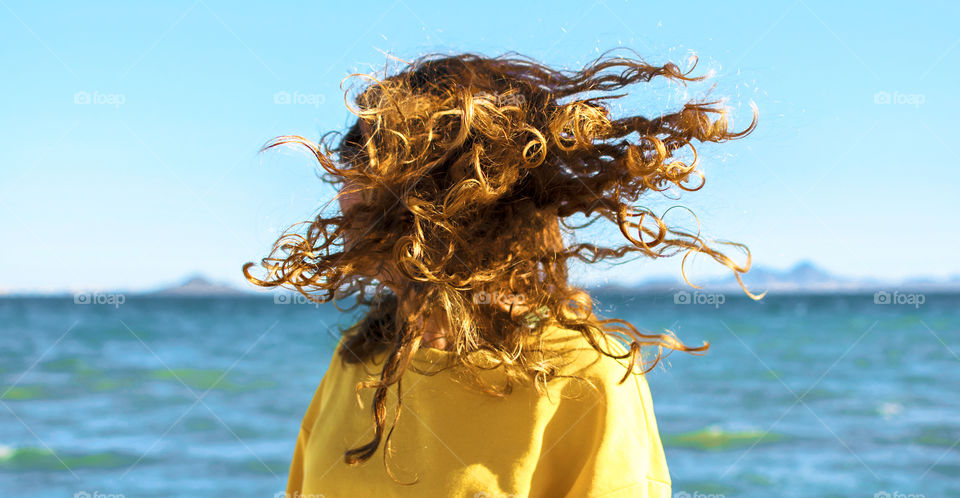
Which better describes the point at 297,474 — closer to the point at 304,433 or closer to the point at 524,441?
the point at 304,433

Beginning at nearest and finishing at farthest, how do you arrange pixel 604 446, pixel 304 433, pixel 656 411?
pixel 604 446
pixel 304 433
pixel 656 411

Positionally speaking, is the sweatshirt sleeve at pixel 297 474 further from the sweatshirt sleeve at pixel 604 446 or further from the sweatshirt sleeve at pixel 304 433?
the sweatshirt sleeve at pixel 604 446

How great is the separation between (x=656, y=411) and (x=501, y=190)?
7795mm

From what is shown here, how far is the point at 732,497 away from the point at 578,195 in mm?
5481

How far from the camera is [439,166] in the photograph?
4.66 feet

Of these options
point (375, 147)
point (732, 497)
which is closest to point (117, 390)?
point (732, 497)

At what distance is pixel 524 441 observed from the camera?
1308 mm

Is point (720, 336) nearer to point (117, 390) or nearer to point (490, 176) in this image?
point (117, 390)

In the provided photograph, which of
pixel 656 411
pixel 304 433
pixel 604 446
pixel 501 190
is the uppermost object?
pixel 656 411

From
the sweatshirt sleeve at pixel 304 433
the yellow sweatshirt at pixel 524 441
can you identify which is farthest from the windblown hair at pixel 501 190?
the sweatshirt sleeve at pixel 304 433

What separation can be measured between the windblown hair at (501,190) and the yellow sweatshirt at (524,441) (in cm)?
3

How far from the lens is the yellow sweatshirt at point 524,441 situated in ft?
4.17

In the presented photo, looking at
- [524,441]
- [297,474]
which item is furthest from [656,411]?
[524,441]

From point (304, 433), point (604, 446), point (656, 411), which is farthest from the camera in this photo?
point (656, 411)
